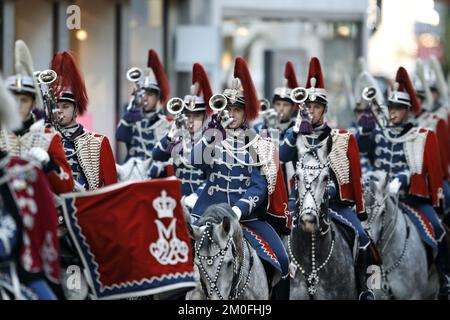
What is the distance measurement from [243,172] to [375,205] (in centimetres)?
283

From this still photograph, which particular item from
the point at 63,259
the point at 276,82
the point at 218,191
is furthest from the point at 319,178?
the point at 276,82

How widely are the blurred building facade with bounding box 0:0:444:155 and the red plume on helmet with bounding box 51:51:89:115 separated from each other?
846 cm

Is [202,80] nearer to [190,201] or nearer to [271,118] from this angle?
[190,201]

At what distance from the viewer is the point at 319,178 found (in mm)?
11844

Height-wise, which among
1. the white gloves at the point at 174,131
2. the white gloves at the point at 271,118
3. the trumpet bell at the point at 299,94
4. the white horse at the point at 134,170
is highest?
the trumpet bell at the point at 299,94

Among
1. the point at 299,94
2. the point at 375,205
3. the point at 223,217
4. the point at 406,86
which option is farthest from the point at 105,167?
the point at 406,86

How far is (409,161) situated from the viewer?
50.3 ft

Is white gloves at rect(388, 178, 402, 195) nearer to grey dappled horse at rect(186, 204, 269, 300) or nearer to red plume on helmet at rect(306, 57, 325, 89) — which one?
red plume on helmet at rect(306, 57, 325, 89)

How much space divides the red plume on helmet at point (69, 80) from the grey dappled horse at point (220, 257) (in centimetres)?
175

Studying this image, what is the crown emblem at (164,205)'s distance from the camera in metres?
9.52

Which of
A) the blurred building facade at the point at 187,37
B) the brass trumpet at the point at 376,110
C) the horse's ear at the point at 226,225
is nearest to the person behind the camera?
the horse's ear at the point at 226,225

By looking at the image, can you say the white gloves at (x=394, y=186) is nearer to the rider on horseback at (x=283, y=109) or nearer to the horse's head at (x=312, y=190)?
the rider on horseback at (x=283, y=109)

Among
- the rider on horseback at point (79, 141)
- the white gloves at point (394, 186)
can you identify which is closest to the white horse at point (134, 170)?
the white gloves at point (394, 186)
